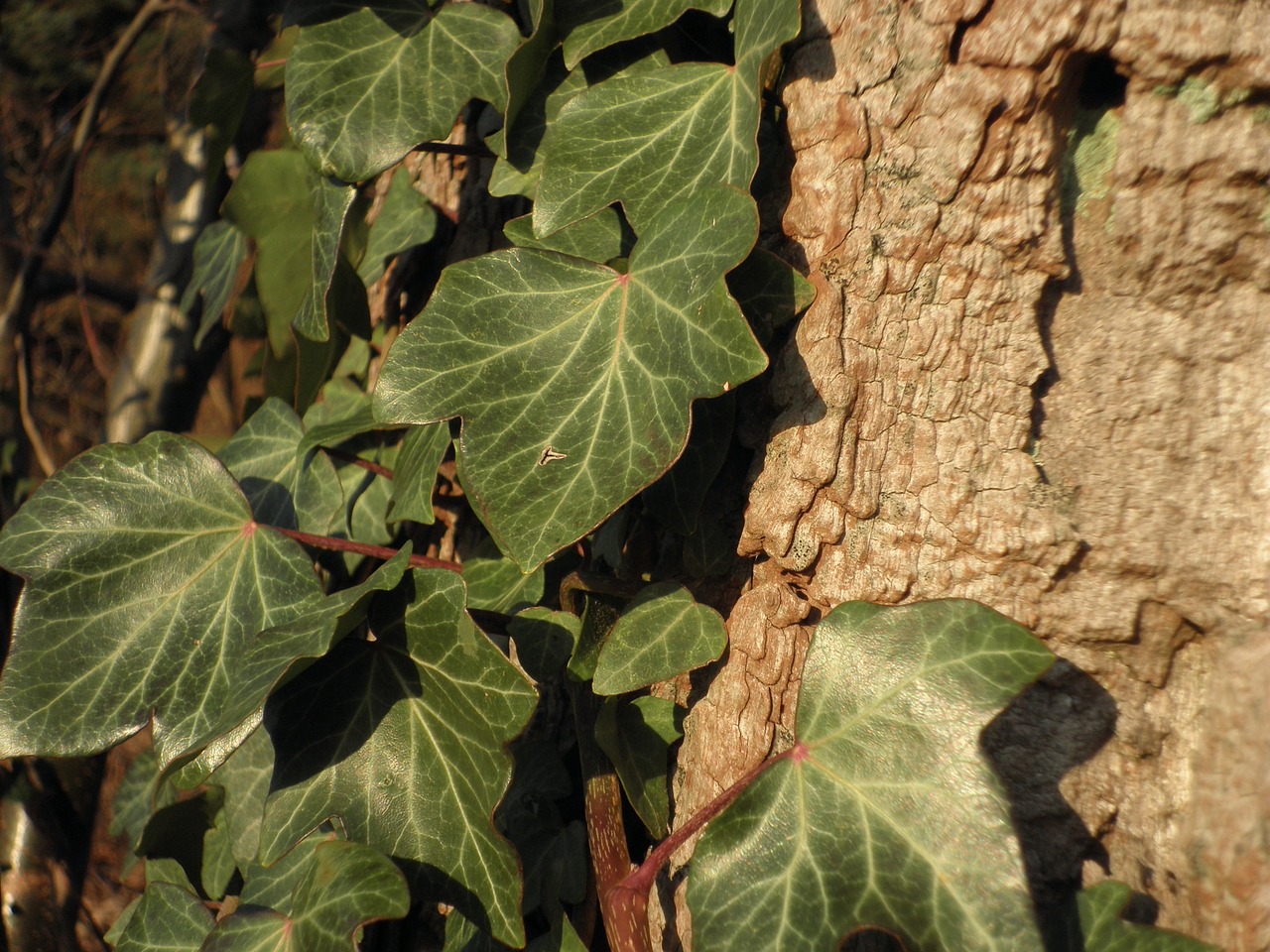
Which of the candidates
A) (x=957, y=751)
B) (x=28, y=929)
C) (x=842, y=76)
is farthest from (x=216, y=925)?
(x=28, y=929)

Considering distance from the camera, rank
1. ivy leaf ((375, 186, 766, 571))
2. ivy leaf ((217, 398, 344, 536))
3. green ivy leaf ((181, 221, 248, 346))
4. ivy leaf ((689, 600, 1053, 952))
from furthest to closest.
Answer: green ivy leaf ((181, 221, 248, 346)), ivy leaf ((217, 398, 344, 536)), ivy leaf ((375, 186, 766, 571)), ivy leaf ((689, 600, 1053, 952))

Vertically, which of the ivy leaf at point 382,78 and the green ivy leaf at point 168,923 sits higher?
the ivy leaf at point 382,78

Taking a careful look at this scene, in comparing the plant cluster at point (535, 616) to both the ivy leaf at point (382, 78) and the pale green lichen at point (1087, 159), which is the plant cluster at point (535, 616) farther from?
the pale green lichen at point (1087, 159)

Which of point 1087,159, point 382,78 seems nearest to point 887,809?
point 1087,159

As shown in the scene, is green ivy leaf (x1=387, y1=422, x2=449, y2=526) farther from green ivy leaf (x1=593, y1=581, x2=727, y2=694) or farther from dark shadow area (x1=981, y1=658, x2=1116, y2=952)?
dark shadow area (x1=981, y1=658, x2=1116, y2=952)

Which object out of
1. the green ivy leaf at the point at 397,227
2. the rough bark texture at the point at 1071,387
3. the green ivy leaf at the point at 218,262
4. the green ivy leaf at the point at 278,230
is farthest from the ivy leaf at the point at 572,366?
the green ivy leaf at the point at 218,262

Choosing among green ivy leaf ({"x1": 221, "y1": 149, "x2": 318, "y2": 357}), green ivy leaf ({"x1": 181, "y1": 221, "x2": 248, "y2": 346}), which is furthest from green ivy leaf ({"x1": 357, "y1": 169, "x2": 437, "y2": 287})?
green ivy leaf ({"x1": 181, "y1": 221, "x2": 248, "y2": 346})

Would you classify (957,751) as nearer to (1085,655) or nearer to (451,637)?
(1085,655)
